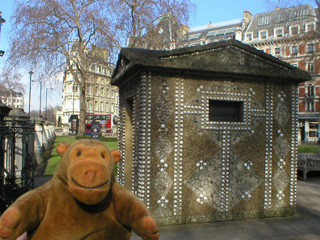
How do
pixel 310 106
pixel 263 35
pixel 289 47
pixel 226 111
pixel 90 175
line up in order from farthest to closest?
pixel 263 35, pixel 310 106, pixel 289 47, pixel 226 111, pixel 90 175

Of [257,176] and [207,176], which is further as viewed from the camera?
[257,176]

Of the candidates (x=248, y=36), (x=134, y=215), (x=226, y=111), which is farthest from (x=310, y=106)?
(x=134, y=215)

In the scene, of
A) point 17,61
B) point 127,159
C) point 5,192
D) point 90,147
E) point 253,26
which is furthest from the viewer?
point 253,26

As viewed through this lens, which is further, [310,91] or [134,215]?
[310,91]

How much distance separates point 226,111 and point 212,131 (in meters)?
0.72

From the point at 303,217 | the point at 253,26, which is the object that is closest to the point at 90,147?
the point at 303,217

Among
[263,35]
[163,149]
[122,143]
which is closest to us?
[163,149]

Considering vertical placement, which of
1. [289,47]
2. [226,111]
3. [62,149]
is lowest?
[62,149]

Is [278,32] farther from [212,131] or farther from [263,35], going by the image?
[212,131]

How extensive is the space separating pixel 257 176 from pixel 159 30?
18177mm

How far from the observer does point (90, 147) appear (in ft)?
8.33

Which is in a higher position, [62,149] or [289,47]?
[289,47]

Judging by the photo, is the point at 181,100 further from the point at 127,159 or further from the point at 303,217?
the point at 303,217

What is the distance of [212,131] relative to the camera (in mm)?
6969
